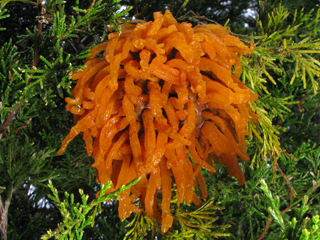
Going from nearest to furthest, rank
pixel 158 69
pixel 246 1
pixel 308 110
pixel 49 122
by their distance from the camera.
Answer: pixel 158 69, pixel 49 122, pixel 308 110, pixel 246 1

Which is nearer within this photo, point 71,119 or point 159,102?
point 159,102

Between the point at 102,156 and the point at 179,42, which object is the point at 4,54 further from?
the point at 179,42

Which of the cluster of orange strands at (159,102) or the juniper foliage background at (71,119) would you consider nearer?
the cluster of orange strands at (159,102)

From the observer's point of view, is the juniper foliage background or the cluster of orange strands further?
the juniper foliage background

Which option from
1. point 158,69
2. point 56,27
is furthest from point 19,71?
point 158,69
